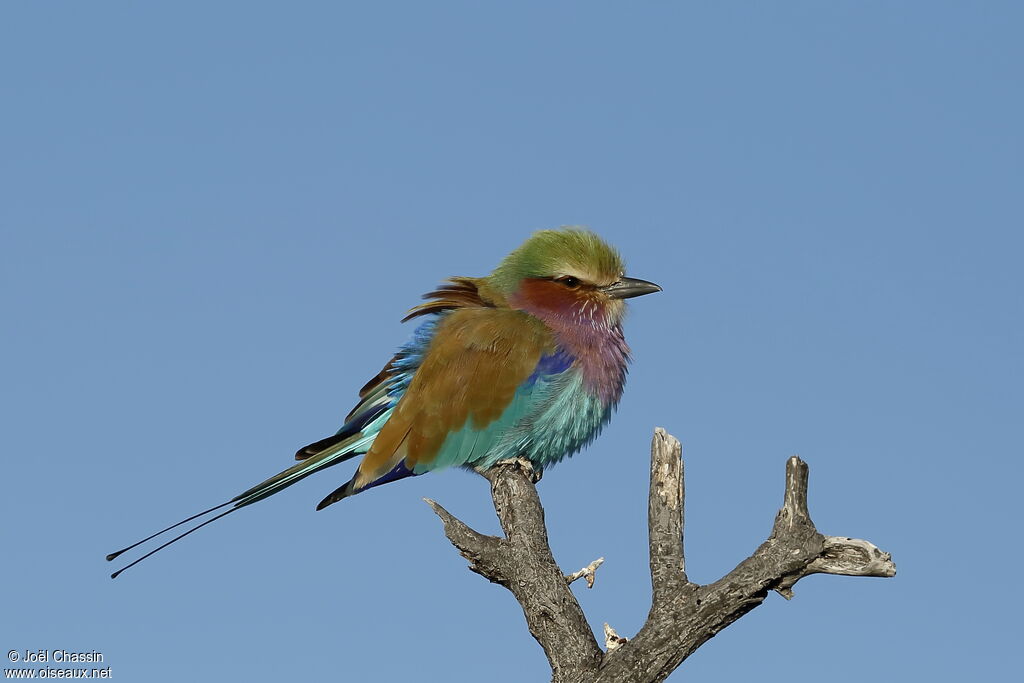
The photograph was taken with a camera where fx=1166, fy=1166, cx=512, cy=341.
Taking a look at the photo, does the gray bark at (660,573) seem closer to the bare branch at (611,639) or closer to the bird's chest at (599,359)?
the bare branch at (611,639)

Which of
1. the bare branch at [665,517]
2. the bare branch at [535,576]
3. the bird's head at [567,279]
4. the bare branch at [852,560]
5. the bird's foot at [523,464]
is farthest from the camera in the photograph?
the bird's head at [567,279]

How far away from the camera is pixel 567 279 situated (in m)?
7.70

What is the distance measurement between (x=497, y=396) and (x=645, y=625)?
1.90 metres

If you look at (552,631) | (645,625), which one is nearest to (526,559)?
(552,631)

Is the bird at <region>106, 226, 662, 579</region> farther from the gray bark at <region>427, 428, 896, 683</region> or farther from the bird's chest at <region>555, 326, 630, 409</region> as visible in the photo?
the gray bark at <region>427, 428, 896, 683</region>

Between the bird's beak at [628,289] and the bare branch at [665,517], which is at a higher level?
the bird's beak at [628,289]

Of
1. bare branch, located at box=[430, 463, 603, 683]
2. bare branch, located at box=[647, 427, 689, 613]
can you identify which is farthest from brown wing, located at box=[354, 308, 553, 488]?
bare branch, located at box=[647, 427, 689, 613]

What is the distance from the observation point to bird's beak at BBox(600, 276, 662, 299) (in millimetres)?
7812

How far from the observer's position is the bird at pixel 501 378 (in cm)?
727

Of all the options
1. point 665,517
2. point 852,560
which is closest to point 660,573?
point 665,517

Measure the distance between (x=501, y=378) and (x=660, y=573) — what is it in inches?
71.9

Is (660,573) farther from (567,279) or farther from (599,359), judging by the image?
(567,279)

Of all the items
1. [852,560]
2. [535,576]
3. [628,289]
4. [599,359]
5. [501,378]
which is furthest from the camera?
[628,289]

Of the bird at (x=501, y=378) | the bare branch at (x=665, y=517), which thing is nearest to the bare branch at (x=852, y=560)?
the bare branch at (x=665, y=517)
